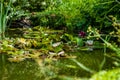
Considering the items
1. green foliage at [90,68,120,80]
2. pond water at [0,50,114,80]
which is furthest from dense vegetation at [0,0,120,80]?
green foliage at [90,68,120,80]

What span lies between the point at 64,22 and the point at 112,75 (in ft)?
10.4

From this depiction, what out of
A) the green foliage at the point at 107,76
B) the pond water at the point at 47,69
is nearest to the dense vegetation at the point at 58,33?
the pond water at the point at 47,69

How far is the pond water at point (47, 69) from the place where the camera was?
258 centimetres

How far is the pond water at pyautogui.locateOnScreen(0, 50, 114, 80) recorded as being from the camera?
2.58m

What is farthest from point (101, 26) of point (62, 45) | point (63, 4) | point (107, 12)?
point (63, 4)

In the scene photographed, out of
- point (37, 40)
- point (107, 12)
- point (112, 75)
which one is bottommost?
point (37, 40)

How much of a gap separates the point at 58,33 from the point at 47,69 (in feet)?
6.45

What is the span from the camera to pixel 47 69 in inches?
96.8

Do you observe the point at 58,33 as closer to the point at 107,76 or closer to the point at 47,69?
the point at 47,69

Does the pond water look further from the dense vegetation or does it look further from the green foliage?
the green foliage

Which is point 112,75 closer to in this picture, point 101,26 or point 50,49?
point 50,49

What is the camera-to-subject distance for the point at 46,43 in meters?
3.64

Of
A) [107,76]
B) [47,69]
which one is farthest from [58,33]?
[107,76]

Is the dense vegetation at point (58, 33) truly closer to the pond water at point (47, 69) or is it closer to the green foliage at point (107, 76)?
the pond water at point (47, 69)
